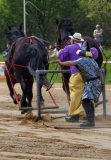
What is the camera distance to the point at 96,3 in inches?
1415

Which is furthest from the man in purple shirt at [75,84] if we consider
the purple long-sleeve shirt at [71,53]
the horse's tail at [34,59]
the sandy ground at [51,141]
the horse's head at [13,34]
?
the horse's head at [13,34]

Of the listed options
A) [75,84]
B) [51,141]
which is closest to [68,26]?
[75,84]

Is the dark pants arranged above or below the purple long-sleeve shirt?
below

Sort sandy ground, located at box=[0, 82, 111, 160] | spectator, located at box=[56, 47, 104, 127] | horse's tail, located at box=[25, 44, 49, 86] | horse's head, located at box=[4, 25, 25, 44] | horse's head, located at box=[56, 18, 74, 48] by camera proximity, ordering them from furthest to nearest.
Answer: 1. horse's head, located at box=[4, 25, 25, 44]
2. horse's head, located at box=[56, 18, 74, 48]
3. horse's tail, located at box=[25, 44, 49, 86]
4. spectator, located at box=[56, 47, 104, 127]
5. sandy ground, located at box=[0, 82, 111, 160]

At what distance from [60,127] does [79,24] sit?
36744 millimetres

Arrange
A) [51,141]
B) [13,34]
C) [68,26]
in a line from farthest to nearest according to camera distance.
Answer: [13,34], [68,26], [51,141]

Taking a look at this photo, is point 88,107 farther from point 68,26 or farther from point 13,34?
point 13,34

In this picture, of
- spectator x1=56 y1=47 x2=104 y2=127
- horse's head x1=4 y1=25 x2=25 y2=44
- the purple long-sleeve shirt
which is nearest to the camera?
spectator x1=56 y1=47 x2=104 y2=127

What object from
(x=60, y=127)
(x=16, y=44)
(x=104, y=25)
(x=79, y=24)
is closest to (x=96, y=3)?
(x=104, y=25)

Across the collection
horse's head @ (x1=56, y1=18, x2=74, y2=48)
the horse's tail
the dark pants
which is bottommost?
the dark pants

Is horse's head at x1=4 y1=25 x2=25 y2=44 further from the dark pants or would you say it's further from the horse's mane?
the dark pants

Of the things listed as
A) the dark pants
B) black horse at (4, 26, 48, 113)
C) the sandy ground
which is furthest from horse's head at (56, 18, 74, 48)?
the dark pants

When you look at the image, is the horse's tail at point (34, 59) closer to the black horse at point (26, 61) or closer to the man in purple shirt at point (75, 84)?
the black horse at point (26, 61)

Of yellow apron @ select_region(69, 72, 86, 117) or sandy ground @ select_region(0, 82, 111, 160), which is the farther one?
yellow apron @ select_region(69, 72, 86, 117)
